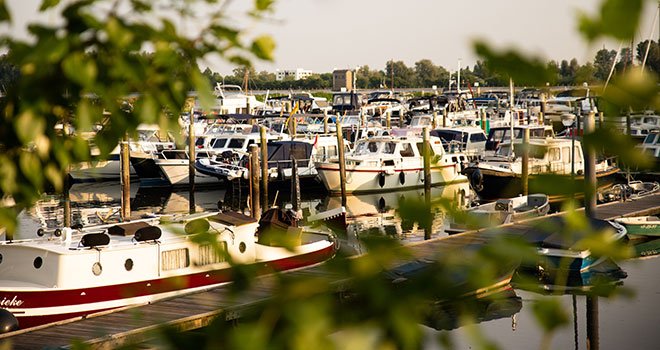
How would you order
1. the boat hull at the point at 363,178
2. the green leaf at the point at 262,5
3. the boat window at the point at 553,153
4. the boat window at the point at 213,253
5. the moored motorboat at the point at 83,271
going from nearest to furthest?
the boat window at the point at 213,253
the green leaf at the point at 262,5
the boat window at the point at 553,153
the moored motorboat at the point at 83,271
the boat hull at the point at 363,178

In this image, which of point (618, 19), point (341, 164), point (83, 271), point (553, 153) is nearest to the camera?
point (618, 19)

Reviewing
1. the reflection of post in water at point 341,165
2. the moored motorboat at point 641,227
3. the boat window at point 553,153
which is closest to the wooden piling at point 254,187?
the reflection of post in water at point 341,165

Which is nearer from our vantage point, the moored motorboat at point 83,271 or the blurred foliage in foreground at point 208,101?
the blurred foliage in foreground at point 208,101

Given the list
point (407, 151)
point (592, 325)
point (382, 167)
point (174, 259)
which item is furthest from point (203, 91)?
point (407, 151)

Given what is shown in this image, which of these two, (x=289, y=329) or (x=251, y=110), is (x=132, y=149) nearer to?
(x=251, y=110)

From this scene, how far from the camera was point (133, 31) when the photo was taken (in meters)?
2.07

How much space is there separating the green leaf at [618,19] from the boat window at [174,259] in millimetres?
15772

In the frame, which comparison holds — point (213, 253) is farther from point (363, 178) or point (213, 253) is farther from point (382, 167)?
point (382, 167)

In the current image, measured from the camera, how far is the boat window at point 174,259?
17.0 meters

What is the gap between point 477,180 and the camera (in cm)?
3694

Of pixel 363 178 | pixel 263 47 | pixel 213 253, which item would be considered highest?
pixel 263 47

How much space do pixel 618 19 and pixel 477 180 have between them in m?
35.8

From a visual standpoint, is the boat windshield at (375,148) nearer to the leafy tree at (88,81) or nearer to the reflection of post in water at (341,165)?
the reflection of post in water at (341,165)

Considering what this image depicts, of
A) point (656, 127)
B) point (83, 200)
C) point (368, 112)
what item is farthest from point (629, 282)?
point (368, 112)
